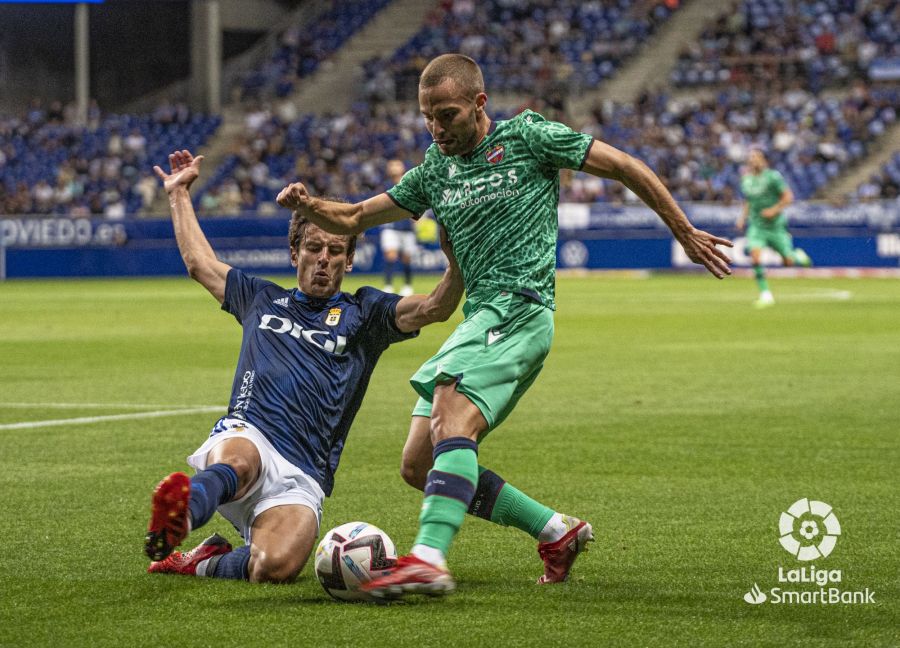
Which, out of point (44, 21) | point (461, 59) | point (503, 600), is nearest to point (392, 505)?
point (503, 600)

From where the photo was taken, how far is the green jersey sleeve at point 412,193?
5.68m

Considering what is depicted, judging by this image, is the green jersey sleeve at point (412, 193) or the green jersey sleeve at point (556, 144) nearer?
the green jersey sleeve at point (556, 144)

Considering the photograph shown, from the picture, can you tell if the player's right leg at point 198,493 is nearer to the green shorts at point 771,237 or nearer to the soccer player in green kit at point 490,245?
the soccer player in green kit at point 490,245

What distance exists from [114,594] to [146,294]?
25403mm

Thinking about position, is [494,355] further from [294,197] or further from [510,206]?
[294,197]

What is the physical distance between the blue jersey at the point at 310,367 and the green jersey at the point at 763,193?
1965cm

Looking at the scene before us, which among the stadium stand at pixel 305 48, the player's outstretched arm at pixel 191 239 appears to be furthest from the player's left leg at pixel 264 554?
the stadium stand at pixel 305 48

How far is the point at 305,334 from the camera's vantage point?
6.09 m

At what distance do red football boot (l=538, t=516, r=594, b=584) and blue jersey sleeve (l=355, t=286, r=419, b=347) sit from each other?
1099mm

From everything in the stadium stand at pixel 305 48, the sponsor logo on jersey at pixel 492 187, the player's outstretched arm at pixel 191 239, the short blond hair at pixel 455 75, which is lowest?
the player's outstretched arm at pixel 191 239

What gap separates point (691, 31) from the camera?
45156 millimetres

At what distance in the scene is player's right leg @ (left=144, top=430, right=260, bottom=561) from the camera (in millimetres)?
4785

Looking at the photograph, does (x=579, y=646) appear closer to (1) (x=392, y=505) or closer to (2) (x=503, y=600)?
(2) (x=503, y=600)

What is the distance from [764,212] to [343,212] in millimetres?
20069
